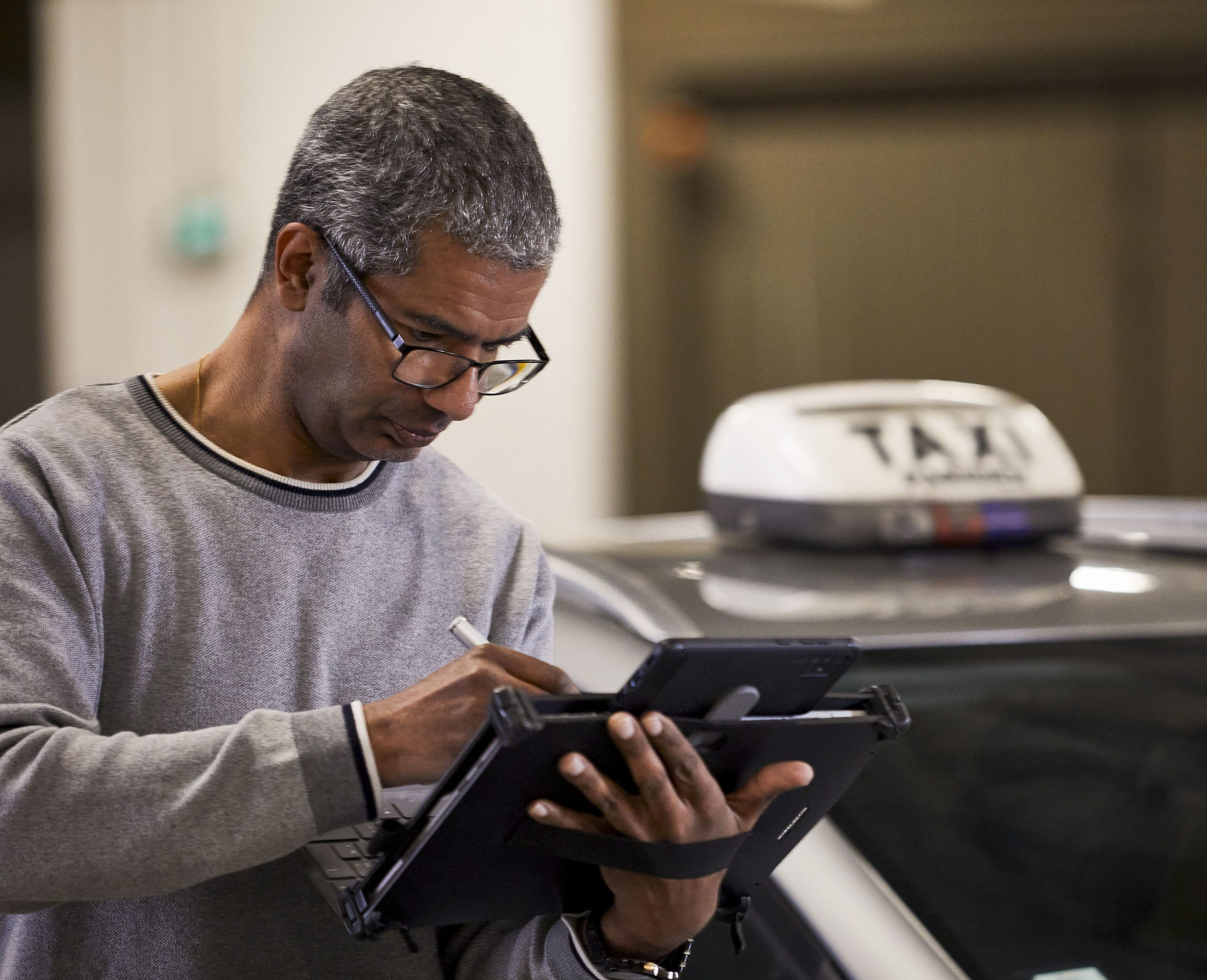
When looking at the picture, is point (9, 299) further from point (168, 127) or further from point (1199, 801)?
point (1199, 801)

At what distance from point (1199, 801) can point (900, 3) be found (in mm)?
3069

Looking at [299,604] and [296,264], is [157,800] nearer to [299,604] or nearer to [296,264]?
[299,604]

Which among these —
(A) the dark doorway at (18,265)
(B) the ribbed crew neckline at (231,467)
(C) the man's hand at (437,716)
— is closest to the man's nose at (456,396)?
(B) the ribbed crew neckline at (231,467)

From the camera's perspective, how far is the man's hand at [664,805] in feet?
2.97

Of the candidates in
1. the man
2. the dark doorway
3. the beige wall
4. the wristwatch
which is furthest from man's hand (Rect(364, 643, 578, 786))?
the dark doorway

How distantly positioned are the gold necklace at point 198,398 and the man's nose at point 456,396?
0.62ft

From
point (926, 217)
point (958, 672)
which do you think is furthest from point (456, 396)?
point (926, 217)

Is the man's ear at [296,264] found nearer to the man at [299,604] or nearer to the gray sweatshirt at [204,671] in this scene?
the man at [299,604]

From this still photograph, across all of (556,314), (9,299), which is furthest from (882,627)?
(9,299)

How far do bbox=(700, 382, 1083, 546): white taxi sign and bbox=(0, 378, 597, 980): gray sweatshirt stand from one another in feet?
1.89

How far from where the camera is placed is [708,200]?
4309mm

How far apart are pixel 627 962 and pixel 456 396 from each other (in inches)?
17.2

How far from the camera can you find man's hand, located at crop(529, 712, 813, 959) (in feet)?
2.97

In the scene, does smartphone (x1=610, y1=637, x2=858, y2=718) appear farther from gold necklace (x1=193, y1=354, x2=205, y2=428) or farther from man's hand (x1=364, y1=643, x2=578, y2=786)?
gold necklace (x1=193, y1=354, x2=205, y2=428)
